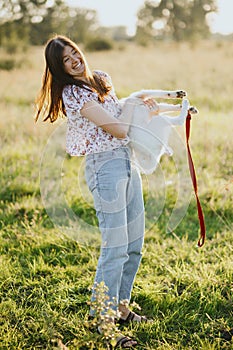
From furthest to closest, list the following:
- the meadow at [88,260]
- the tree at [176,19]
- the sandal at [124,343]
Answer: the tree at [176,19] < the meadow at [88,260] < the sandal at [124,343]

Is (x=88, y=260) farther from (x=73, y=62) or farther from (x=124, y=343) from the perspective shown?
(x=73, y=62)

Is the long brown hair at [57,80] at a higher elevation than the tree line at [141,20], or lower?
higher

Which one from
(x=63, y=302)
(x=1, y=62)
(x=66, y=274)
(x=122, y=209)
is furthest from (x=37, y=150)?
(x=1, y=62)

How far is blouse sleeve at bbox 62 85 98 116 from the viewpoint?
2570 millimetres

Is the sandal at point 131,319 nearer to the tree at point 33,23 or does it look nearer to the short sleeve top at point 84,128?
the short sleeve top at point 84,128

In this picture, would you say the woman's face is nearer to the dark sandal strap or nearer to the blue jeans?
the blue jeans

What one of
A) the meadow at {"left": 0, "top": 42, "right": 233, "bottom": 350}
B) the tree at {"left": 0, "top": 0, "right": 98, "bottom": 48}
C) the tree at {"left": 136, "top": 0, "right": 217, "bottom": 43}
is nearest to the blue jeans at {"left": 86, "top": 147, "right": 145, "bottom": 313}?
the meadow at {"left": 0, "top": 42, "right": 233, "bottom": 350}

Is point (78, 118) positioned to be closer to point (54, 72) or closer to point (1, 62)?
point (54, 72)

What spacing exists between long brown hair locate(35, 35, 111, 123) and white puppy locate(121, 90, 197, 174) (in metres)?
0.21

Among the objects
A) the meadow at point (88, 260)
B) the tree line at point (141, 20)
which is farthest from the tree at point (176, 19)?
the meadow at point (88, 260)

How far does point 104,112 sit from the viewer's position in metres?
2.55

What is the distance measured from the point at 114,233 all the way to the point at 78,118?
620 mm

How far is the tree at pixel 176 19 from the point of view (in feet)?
116

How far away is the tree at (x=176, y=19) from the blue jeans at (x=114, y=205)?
3271 cm
